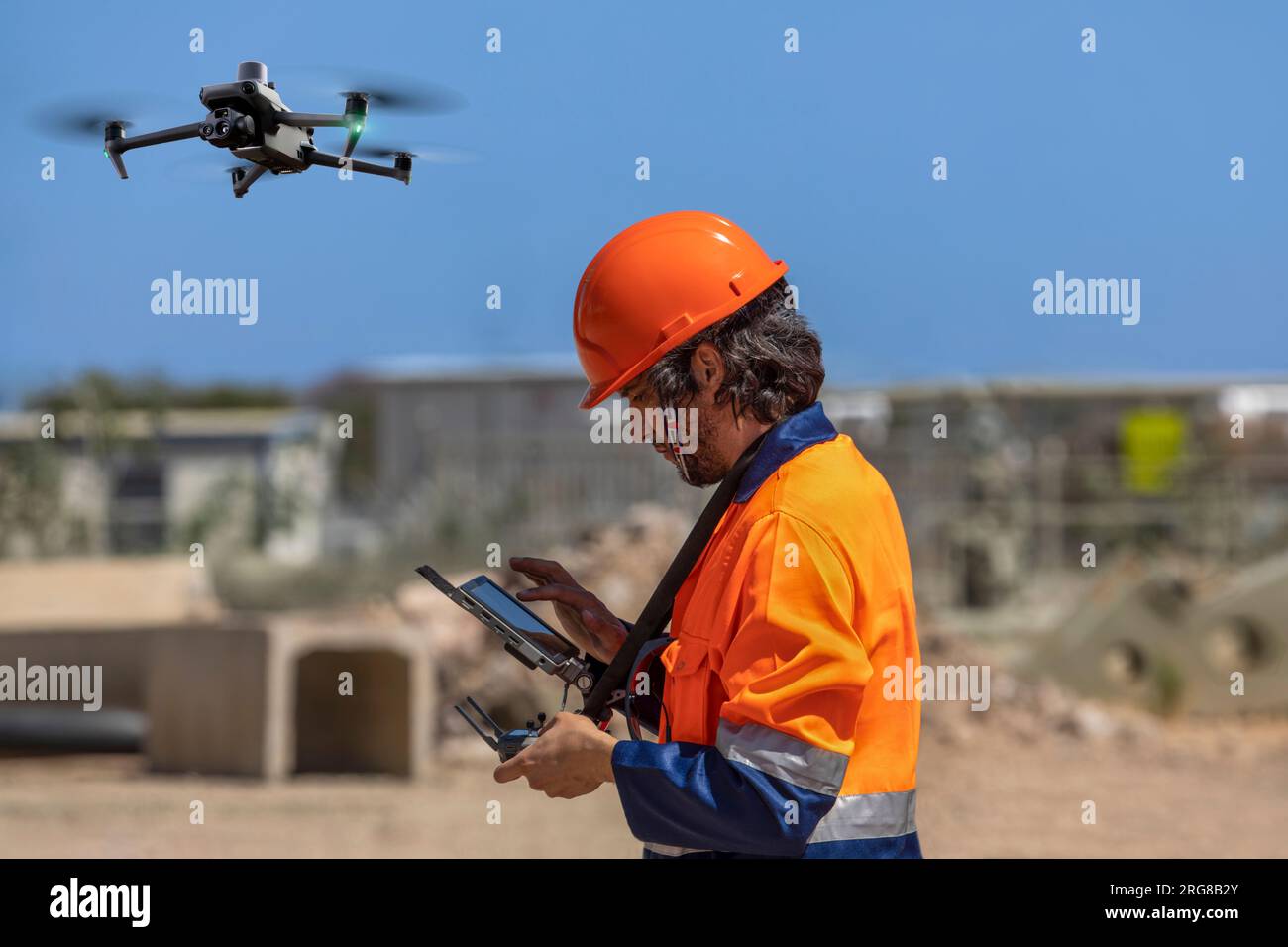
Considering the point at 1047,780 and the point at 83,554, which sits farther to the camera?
the point at 83,554

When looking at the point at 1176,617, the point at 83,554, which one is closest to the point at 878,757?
the point at 1176,617

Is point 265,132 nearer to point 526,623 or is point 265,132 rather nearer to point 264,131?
point 264,131

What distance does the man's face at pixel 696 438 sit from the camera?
2.19 metres

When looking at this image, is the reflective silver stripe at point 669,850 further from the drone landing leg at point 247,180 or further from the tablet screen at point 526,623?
the drone landing leg at point 247,180

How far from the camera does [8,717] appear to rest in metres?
10.1

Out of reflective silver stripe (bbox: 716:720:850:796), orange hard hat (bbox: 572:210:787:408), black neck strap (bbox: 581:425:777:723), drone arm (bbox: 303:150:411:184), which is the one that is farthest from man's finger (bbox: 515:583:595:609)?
drone arm (bbox: 303:150:411:184)

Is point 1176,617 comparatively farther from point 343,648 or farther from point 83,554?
point 83,554

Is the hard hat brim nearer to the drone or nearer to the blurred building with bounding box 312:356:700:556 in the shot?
the drone

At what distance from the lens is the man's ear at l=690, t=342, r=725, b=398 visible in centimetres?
217

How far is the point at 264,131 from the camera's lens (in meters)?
3.56

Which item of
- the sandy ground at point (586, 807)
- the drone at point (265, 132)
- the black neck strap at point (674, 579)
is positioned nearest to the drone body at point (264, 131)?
the drone at point (265, 132)

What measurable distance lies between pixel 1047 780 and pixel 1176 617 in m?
2.84

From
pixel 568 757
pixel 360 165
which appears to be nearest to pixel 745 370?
pixel 568 757

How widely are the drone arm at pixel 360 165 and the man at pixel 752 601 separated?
5.06ft
